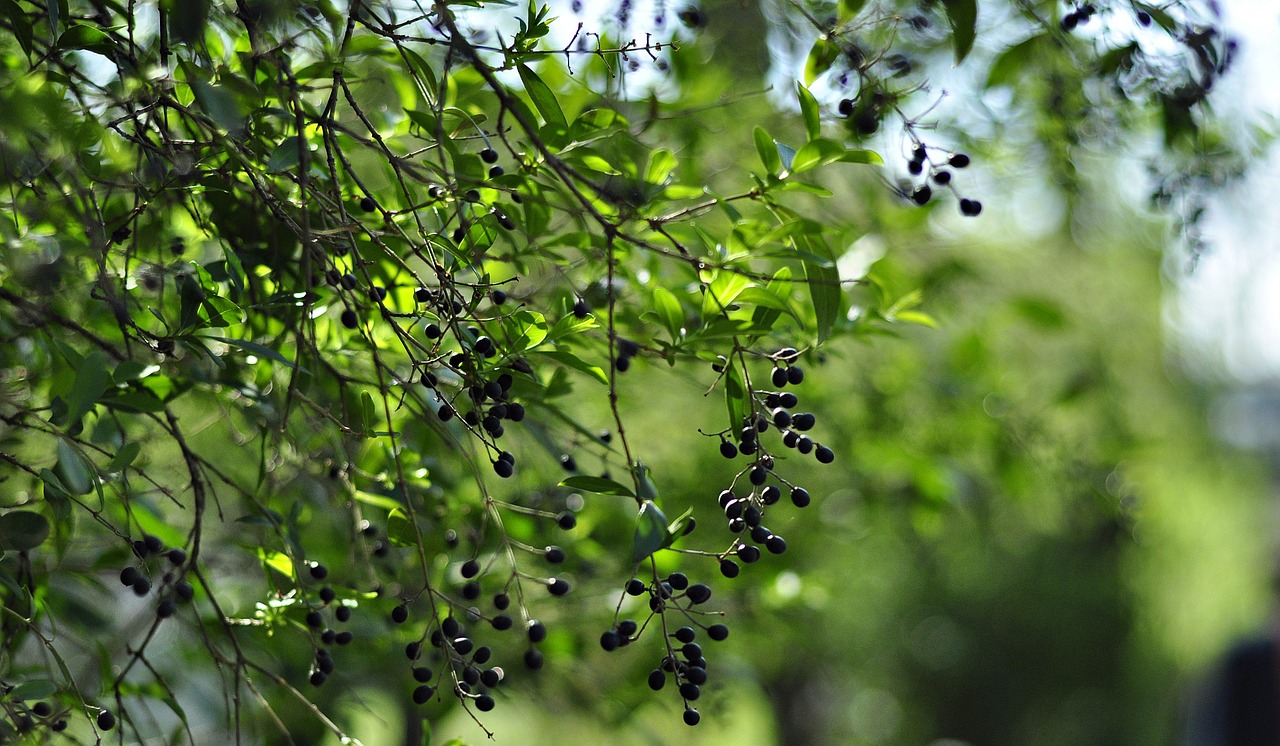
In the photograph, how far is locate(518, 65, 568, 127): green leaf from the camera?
3.01 feet

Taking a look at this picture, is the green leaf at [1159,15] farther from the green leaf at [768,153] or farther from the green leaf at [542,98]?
the green leaf at [542,98]

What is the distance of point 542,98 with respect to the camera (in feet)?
3.06

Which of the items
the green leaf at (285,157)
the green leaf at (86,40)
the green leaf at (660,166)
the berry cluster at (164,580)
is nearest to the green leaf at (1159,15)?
the green leaf at (660,166)

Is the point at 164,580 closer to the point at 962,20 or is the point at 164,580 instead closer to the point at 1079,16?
the point at 962,20

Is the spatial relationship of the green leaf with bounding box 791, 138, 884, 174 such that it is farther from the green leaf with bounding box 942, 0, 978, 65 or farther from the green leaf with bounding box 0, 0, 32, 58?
the green leaf with bounding box 0, 0, 32, 58

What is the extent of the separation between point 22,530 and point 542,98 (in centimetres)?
62

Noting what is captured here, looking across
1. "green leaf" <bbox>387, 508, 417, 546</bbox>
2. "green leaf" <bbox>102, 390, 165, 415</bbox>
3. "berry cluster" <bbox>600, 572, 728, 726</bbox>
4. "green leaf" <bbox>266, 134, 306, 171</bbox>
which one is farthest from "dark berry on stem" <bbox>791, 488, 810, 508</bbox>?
"green leaf" <bbox>102, 390, 165, 415</bbox>

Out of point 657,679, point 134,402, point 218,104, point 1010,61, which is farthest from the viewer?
point 1010,61

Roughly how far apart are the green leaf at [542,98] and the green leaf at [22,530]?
0.60 metres

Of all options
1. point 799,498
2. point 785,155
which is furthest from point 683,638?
point 785,155

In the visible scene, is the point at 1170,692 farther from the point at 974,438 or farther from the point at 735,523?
the point at 735,523

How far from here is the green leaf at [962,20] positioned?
100 centimetres

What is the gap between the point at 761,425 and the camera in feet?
2.86

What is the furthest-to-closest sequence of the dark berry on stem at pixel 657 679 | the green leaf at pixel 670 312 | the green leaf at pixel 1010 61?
the green leaf at pixel 1010 61, the green leaf at pixel 670 312, the dark berry on stem at pixel 657 679
